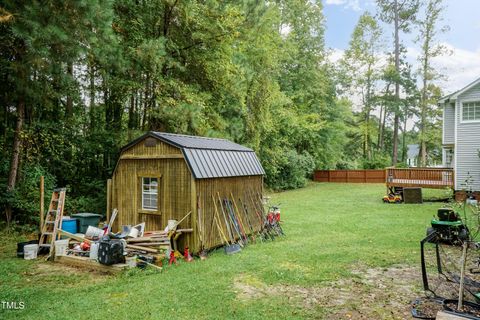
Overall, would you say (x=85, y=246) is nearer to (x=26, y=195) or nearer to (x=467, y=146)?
(x=26, y=195)

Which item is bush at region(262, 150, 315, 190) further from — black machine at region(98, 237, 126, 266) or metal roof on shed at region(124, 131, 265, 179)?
black machine at region(98, 237, 126, 266)

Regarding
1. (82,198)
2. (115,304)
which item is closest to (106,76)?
(82,198)

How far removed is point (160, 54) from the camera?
1073 centimetres

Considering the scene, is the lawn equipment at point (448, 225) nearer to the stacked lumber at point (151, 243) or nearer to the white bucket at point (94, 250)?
the stacked lumber at point (151, 243)

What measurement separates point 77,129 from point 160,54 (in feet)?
14.5

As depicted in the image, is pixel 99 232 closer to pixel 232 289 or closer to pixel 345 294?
pixel 232 289

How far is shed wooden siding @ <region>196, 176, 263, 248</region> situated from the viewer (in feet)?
25.1

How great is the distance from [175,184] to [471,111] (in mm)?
15239

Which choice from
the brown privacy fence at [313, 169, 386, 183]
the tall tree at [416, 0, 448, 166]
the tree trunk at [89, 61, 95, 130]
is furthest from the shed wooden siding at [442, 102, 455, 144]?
the tree trunk at [89, 61, 95, 130]

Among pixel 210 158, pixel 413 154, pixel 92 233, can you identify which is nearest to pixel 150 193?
pixel 92 233

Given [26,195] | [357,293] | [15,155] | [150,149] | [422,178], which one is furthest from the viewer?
[422,178]

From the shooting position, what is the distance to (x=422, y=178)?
15359 mm

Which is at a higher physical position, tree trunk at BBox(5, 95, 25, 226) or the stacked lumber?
tree trunk at BBox(5, 95, 25, 226)

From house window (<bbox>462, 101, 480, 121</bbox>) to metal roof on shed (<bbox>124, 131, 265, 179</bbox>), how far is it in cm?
1201
